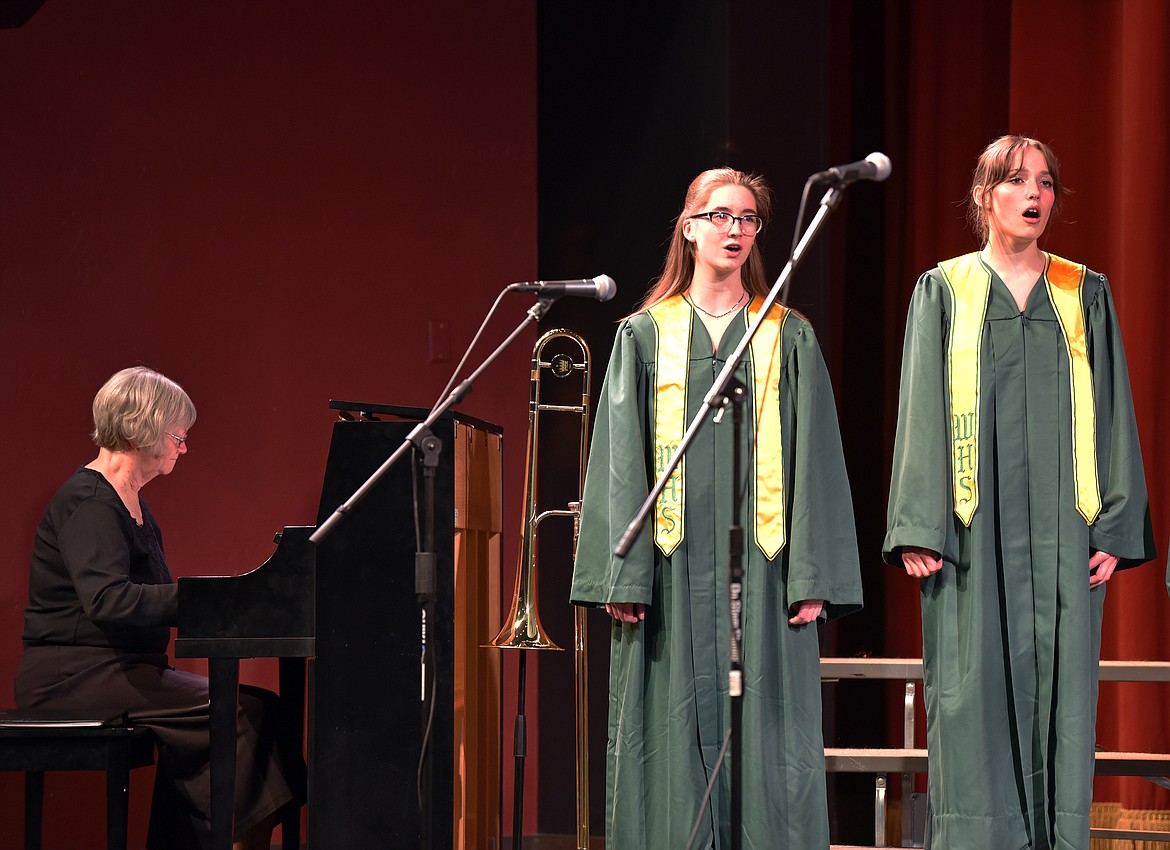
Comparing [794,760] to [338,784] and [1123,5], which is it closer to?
[338,784]

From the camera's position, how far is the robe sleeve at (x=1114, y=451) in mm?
3209

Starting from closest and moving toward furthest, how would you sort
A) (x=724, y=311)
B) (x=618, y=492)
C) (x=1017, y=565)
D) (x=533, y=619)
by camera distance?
(x=1017, y=565)
(x=618, y=492)
(x=724, y=311)
(x=533, y=619)

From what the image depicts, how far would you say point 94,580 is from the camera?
402 cm

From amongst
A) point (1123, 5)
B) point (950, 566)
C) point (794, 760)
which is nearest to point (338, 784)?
point (794, 760)

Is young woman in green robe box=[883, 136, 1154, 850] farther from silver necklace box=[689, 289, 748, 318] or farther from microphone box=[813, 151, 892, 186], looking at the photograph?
microphone box=[813, 151, 892, 186]

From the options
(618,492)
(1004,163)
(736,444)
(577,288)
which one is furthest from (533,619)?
(1004,163)

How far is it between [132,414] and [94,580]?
57 cm

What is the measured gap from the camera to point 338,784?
364cm

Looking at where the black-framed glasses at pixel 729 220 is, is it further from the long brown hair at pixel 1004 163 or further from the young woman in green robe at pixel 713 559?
the long brown hair at pixel 1004 163

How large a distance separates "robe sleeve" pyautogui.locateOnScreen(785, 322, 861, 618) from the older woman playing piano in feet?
5.81

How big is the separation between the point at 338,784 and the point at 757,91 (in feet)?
8.97

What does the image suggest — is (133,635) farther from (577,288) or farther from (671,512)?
(577,288)

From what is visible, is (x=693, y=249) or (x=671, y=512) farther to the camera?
(x=693, y=249)

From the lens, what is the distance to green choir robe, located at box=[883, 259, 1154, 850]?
124 inches
